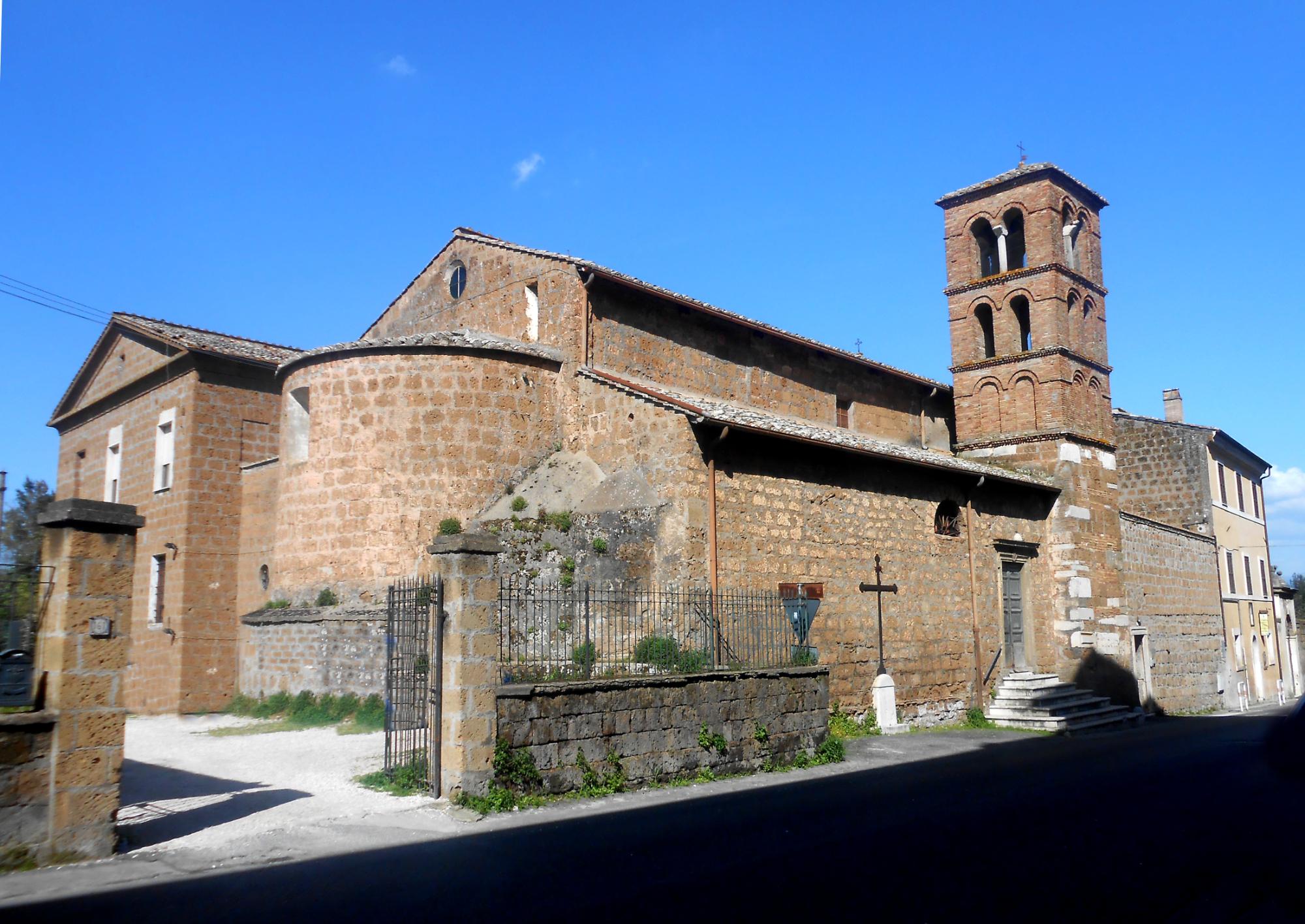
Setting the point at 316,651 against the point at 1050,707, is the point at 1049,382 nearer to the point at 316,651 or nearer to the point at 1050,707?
the point at 1050,707

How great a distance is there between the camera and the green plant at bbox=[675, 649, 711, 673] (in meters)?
12.1

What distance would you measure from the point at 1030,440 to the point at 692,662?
46.3 ft

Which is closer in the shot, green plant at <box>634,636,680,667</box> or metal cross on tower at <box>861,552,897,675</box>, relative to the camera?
green plant at <box>634,636,680,667</box>

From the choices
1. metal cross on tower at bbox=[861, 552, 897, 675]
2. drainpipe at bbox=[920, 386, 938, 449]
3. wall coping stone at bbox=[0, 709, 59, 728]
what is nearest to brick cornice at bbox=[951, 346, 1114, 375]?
drainpipe at bbox=[920, 386, 938, 449]

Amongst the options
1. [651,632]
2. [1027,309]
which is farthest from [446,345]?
[1027,309]

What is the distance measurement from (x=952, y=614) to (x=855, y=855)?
504 inches

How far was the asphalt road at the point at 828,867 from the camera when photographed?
20.1ft

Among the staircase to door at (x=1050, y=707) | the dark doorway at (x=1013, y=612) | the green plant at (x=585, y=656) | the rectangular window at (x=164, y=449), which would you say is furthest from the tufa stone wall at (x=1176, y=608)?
the rectangular window at (x=164, y=449)

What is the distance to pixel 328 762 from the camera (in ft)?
40.2

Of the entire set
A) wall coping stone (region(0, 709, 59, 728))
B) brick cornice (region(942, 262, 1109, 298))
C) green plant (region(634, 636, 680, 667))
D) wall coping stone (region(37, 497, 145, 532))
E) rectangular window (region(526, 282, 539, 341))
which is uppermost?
brick cornice (region(942, 262, 1109, 298))

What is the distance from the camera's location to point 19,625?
7758mm

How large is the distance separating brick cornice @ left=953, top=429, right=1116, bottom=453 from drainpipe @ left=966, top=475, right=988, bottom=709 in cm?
384

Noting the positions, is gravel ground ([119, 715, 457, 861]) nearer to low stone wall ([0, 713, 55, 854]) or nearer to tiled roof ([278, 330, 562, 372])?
low stone wall ([0, 713, 55, 854])

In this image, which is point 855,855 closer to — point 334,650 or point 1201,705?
point 334,650
